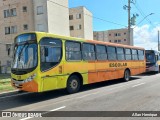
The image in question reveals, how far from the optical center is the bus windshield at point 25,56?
10.3 m

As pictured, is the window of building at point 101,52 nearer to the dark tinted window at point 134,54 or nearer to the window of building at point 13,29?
the dark tinted window at point 134,54

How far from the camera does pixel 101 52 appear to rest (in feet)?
49.0

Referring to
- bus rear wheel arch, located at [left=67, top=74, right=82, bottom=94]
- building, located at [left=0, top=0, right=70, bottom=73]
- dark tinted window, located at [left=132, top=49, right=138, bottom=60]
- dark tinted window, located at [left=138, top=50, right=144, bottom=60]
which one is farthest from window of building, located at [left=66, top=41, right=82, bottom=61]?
building, located at [left=0, top=0, right=70, bottom=73]

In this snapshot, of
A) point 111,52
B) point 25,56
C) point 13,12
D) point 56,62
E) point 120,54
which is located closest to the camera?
point 25,56

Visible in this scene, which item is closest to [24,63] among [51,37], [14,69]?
[14,69]

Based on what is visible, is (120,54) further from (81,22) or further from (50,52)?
(81,22)

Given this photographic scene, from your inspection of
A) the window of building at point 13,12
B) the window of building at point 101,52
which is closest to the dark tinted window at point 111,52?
the window of building at point 101,52

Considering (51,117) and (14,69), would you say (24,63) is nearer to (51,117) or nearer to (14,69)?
(14,69)

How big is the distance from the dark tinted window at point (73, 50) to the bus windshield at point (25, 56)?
7.08ft

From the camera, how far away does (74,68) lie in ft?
40.5

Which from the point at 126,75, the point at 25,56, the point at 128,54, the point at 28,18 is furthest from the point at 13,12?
the point at 25,56

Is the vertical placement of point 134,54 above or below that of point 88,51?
below

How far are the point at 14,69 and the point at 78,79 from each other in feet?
11.6

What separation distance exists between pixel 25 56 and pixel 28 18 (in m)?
31.7
